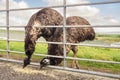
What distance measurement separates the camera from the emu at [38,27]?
7.27 metres

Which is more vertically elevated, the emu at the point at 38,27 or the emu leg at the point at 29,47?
the emu at the point at 38,27

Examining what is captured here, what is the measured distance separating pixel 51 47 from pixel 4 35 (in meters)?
2.17

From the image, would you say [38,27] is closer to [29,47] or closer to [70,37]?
[29,47]

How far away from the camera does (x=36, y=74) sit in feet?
21.3

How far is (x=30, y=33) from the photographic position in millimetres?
7301

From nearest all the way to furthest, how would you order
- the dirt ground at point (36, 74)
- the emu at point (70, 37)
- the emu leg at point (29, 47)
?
the dirt ground at point (36, 74) → the emu at point (70, 37) → the emu leg at point (29, 47)

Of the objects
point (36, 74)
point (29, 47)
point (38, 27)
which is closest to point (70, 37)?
point (38, 27)

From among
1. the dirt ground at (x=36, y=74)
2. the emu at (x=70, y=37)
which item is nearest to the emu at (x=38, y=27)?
the emu at (x=70, y=37)

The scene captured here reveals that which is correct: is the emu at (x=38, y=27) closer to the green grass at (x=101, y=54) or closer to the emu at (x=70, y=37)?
the emu at (x=70, y=37)

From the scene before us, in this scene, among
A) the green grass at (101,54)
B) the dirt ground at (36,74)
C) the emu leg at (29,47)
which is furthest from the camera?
the emu leg at (29,47)

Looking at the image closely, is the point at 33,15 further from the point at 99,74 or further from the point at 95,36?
the point at 99,74

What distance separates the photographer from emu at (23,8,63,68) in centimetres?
727

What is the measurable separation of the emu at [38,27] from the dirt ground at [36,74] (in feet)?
1.35

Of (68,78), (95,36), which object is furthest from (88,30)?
(68,78)
